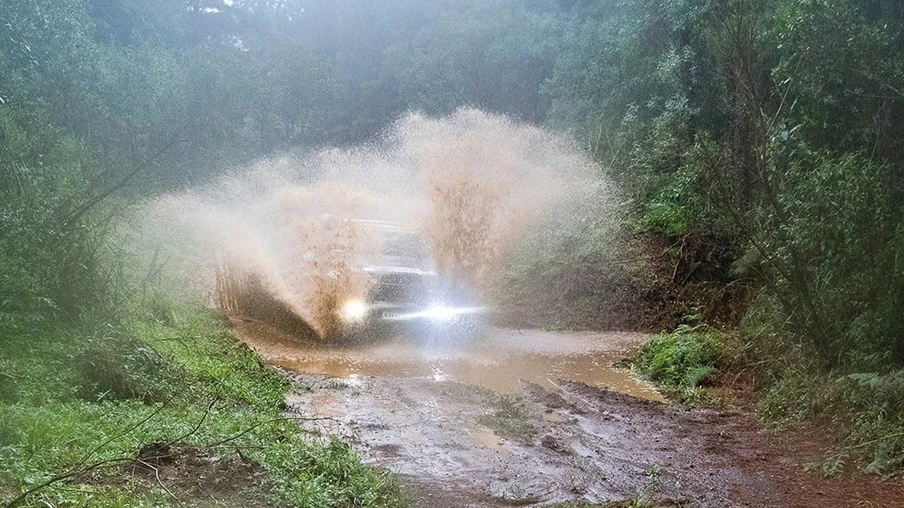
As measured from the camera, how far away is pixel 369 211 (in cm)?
1903

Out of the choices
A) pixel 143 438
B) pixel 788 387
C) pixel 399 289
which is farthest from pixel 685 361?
pixel 143 438

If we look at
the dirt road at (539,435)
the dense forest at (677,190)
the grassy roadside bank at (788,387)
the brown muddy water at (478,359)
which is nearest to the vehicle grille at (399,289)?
the brown muddy water at (478,359)

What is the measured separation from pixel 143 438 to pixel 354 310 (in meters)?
7.42

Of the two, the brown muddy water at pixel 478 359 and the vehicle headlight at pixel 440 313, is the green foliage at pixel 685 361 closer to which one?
the brown muddy water at pixel 478 359

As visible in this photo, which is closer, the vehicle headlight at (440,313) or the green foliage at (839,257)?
the green foliage at (839,257)

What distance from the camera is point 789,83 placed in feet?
30.7

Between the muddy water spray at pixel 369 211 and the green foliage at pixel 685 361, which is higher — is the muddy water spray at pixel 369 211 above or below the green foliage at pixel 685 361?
above

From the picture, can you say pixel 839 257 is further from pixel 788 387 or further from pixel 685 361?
pixel 685 361

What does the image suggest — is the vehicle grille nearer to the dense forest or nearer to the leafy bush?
the dense forest

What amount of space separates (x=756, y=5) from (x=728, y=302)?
5717 mm

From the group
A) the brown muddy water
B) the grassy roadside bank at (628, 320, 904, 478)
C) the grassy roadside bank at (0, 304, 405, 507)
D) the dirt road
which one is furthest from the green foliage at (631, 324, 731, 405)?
the grassy roadside bank at (0, 304, 405, 507)

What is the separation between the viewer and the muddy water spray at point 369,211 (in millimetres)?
14477

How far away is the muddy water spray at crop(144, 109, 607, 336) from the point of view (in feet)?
47.5

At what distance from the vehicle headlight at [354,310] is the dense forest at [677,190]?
2853 mm
